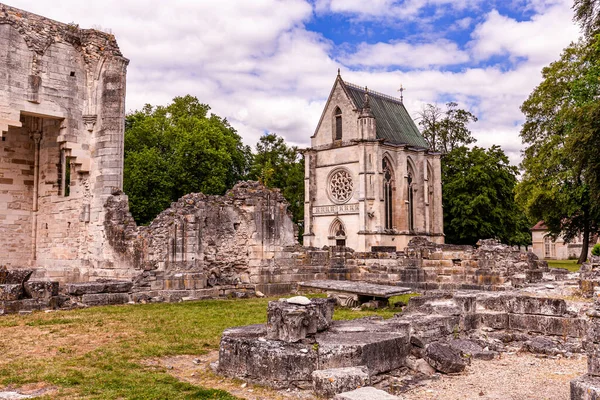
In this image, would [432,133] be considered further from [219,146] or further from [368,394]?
[368,394]

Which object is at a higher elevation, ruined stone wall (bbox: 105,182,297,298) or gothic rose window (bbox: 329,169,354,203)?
gothic rose window (bbox: 329,169,354,203)

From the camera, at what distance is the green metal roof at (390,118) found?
3966cm

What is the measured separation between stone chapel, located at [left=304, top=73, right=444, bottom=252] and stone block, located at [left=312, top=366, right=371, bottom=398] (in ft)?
101

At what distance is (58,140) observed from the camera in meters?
16.3

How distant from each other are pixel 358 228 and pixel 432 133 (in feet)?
46.8

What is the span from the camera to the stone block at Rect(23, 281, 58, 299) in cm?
1129

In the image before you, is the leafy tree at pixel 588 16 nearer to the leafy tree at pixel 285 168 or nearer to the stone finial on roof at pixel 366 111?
the stone finial on roof at pixel 366 111

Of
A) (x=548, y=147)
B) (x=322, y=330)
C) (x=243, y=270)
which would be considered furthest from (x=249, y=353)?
(x=548, y=147)

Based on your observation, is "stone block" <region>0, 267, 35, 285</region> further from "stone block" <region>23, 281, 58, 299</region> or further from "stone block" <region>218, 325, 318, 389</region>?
"stone block" <region>218, 325, 318, 389</region>

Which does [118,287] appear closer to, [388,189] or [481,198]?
[388,189]

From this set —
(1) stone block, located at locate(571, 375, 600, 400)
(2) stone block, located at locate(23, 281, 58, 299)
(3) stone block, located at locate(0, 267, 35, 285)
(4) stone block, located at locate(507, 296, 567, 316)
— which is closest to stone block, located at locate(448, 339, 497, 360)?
(4) stone block, located at locate(507, 296, 567, 316)

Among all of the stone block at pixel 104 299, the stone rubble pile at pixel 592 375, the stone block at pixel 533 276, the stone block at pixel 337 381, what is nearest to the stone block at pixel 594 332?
the stone rubble pile at pixel 592 375

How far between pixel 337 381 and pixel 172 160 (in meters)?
29.3

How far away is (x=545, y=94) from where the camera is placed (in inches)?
1200
